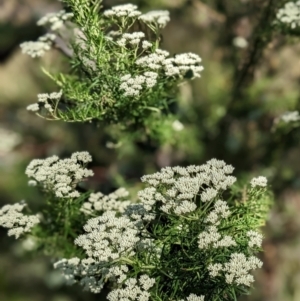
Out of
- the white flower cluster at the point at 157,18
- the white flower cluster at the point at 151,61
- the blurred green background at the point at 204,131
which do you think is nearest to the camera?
the white flower cluster at the point at 151,61

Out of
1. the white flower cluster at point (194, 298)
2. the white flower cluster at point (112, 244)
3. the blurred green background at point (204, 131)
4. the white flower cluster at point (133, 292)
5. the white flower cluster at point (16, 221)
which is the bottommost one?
the white flower cluster at point (133, 292)

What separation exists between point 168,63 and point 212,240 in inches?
21.4

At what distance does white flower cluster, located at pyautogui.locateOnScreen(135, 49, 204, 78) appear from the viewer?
4.85 ft

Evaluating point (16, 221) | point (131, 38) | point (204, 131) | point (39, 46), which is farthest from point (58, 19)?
point (204, 131)

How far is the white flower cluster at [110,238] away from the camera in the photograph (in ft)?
3.96

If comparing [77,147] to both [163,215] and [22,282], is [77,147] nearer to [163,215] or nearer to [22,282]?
[22,282]

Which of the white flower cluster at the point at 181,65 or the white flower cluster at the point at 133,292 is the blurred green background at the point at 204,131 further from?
the white flower cluster at the point at 133,292

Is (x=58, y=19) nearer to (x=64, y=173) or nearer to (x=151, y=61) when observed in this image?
(x=151, y=61)

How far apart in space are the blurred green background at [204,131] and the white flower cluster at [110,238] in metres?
0.83

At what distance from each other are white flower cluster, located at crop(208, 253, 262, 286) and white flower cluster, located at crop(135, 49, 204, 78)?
0.55m

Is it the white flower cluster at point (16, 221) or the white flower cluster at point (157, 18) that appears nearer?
the white flower cluster at point (16, 221)

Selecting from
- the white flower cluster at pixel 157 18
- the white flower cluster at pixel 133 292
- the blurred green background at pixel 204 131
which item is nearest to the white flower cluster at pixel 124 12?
the white flower cluster at pixel 157 18

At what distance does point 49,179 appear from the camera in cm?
146

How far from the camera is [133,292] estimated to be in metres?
1.19
